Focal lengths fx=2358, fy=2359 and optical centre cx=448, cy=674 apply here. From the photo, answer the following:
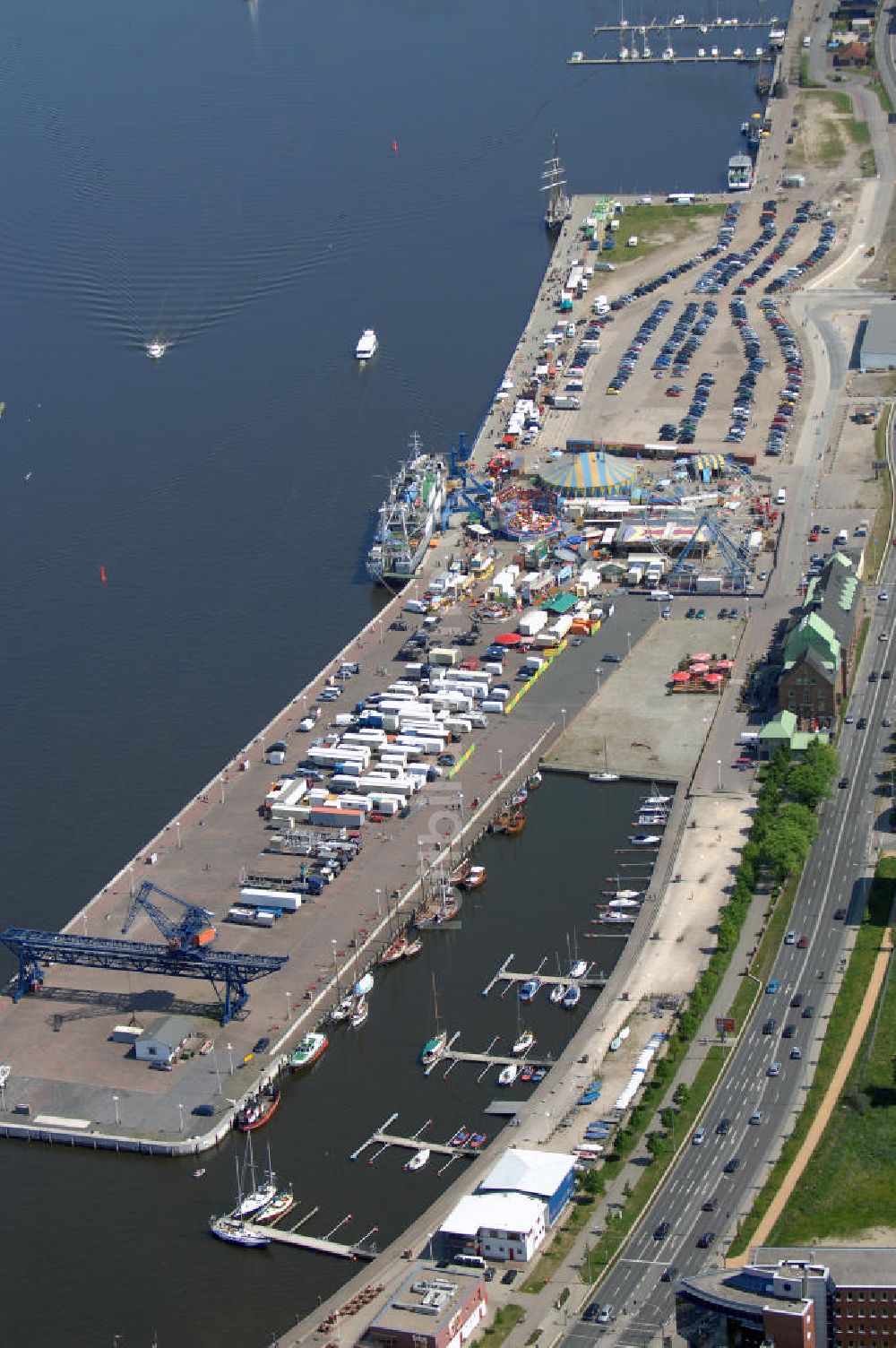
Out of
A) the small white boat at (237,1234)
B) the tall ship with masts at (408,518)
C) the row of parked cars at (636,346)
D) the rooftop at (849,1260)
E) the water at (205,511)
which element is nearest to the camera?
the rooftop at (849,1260)

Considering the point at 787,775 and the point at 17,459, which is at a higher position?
the point at 17,459

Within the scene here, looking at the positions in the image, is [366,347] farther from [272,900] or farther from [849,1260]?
[849,1260]

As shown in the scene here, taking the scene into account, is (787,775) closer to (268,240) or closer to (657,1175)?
(657,1175)

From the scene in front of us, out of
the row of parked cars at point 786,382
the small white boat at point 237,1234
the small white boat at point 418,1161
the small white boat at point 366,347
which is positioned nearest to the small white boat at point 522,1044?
the small white boat at point 418,1161

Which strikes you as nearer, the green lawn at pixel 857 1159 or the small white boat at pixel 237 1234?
the green lawn at pixel 857 1159

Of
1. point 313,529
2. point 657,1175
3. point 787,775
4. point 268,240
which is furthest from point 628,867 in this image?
point 268,240

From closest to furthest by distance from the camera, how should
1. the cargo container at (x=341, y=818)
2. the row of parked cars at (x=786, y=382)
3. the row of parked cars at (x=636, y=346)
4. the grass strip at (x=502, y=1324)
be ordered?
1. the grass strip at (x=502, y=1324)
2. the cargo container at (x=341, y=818)
3. the row of parked cars at (x=786, y=382)
4. the row of parked cars at (x=636, y=346)

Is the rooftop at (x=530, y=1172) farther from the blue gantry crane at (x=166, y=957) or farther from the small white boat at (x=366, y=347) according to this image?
the small white boat at (x=366, y=347)
